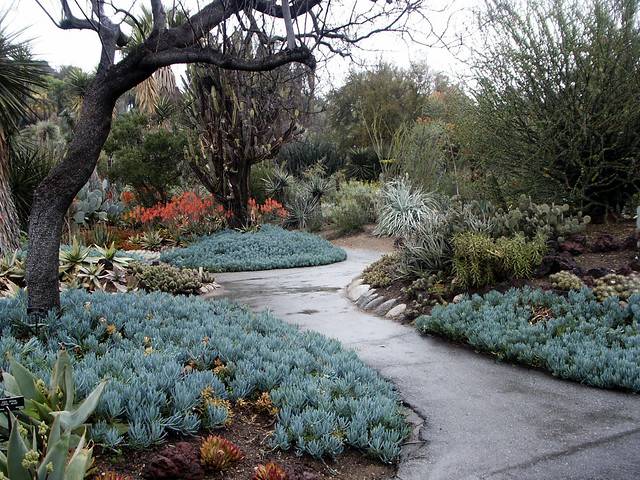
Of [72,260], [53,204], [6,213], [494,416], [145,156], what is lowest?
[494,416]

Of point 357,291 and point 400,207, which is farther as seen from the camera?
point 400,207

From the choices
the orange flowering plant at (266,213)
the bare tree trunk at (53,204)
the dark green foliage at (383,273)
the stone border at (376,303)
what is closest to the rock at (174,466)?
Answer: the bare tree trunk at (53,204)

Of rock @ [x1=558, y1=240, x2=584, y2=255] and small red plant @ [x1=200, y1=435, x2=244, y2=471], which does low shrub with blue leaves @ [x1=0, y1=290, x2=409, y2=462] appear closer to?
small red plant @ [x1=200, y1=435, x2=244, y2=471]

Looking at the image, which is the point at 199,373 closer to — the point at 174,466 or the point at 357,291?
the point at 174,466

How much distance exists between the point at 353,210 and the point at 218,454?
14.7m

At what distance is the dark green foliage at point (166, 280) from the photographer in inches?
337

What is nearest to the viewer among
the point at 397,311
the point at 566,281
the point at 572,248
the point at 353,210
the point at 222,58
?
the point at 222,58

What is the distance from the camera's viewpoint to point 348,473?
10.1 ft

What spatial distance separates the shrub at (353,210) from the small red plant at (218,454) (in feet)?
47.2

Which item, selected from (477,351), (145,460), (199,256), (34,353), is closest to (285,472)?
(145,460)

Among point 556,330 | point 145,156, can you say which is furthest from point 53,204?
point 145,156

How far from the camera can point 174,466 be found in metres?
2.73

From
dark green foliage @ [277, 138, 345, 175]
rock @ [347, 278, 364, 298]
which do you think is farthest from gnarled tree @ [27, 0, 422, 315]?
dark green foliage @ [277, 138, 345, 175]

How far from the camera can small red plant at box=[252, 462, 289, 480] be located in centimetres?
274
